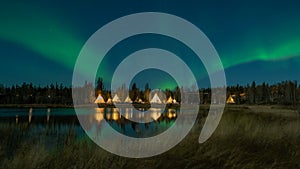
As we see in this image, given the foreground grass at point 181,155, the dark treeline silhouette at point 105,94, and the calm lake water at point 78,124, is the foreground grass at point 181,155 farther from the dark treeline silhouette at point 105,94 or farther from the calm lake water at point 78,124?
the dark treeline silhouette at point 105,94

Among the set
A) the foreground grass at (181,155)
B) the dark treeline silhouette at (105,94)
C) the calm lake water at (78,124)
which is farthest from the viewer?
the dark treeline silhouette at (105,94)

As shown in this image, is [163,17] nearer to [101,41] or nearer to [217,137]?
[101,41]

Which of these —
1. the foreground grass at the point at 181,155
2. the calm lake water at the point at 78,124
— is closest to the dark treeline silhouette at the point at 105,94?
the calm lake water at the point at 78,124

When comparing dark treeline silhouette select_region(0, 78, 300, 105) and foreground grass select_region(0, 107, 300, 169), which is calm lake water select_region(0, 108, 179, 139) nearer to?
foreground grass select_region(0, 107, 300, 169)

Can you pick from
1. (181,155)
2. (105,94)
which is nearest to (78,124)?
(181,155)

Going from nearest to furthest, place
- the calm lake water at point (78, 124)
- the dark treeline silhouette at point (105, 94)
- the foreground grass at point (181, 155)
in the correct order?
1. the foreground grass at point (181, 155)
2. the calm lake water at point (78, 124)
3. the dark treeline silhouette at point (105, 94)

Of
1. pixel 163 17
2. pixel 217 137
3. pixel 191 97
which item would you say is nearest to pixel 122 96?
pixel 191 97

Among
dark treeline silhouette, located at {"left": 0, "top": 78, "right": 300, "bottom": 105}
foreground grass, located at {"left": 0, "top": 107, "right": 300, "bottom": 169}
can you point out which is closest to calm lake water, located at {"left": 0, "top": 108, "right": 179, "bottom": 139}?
foreground grass, located at {"left": 0, "top": 107, "right": 300, "bottom": 169}

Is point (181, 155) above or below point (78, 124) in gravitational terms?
above

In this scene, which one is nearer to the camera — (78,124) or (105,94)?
(78,124)

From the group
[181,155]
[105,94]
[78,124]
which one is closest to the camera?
[181,155]

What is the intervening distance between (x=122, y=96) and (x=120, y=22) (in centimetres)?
8702

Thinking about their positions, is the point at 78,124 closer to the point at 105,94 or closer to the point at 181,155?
the point at 181,155

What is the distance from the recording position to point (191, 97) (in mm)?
99812
